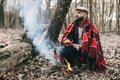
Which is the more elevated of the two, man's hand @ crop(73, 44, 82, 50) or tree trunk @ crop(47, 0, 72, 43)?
tree trunk @ crop(47, 0, 72, 43)

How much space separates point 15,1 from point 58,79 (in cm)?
2326

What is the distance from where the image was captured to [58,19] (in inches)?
315

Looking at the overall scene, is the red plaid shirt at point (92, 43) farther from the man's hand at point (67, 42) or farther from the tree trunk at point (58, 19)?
the tree trunk at point (58, 19)

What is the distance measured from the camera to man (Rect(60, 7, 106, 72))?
7023 millimetres

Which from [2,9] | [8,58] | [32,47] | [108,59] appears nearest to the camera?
[8,58]

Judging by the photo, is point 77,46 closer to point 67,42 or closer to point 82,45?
point 82,45

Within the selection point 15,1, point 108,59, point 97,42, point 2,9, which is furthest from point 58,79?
point 15,1

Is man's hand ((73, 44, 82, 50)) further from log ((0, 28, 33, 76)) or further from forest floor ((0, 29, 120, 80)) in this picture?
log ((0, 28, 33, 76))

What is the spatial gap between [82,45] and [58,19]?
1.33 m

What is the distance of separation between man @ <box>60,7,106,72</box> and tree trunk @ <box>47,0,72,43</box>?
0.62 meters

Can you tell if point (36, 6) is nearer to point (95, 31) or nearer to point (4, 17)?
point (95, 31)

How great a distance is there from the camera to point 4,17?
1005 inches

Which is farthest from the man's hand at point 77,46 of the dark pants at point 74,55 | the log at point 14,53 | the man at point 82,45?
the log at point 14,53

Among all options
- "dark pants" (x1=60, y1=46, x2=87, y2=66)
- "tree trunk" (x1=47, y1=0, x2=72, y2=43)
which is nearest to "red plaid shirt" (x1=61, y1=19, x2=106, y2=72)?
"dark pants" (x1=60, y1=46, x2=87, y2=66)
